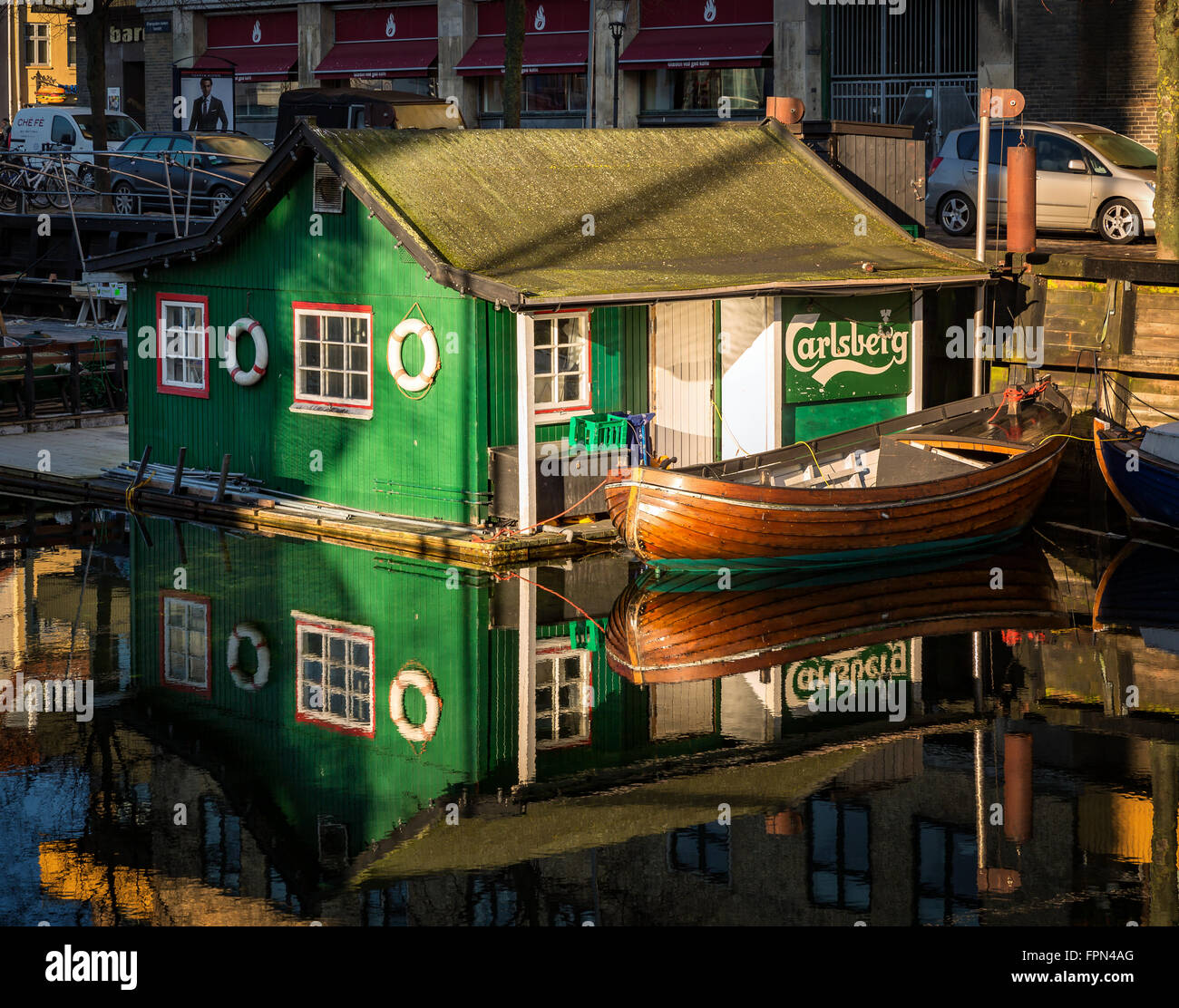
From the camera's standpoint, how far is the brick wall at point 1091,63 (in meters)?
35.0

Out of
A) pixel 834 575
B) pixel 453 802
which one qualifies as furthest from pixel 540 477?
pixel 453 802

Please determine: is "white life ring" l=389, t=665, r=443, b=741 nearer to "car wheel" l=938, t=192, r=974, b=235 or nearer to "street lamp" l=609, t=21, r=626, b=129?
"car wheel" l=938, t=192, r=974, b=235

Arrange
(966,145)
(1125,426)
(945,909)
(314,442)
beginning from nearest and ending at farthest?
(945,909) → (314,442) → (1125,426) → (966,145)

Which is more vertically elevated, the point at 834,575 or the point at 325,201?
the point at 325,201

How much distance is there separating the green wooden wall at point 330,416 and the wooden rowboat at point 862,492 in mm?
1958

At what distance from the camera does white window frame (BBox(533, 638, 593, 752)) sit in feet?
41.5

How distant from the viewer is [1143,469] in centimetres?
1923

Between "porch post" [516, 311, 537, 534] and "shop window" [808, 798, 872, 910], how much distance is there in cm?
740

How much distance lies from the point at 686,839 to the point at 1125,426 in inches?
515

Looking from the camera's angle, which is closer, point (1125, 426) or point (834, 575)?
point (834, 575)

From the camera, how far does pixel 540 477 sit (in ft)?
60.6

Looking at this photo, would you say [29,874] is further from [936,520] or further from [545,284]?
[936,520]

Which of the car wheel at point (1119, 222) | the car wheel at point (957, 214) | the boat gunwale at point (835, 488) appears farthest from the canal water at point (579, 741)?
the car wheel at point (957, 214)

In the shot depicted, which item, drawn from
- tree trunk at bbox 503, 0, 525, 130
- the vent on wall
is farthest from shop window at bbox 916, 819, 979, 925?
tree trunk at bbox 503, 0, 525, 130
